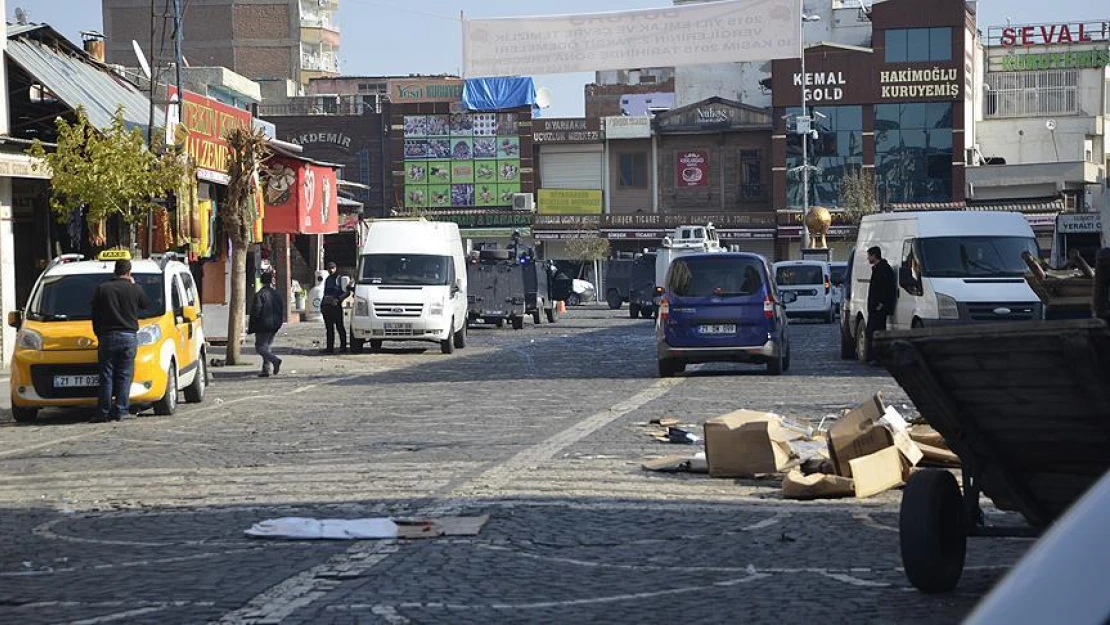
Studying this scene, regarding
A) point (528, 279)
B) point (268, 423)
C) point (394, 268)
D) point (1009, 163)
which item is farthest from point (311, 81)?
point (268, 423)

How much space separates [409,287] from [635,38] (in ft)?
34.9

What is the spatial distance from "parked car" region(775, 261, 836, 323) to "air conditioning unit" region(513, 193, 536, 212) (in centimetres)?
4186

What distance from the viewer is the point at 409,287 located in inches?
1342

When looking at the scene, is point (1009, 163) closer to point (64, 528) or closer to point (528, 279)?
point (528, 279)

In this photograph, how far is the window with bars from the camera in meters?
94.4

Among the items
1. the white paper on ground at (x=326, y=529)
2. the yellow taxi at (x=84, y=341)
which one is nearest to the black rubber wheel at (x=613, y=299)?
the yellow taxi at (x=84, y=341)

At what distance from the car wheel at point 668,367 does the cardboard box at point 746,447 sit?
39.3 feet

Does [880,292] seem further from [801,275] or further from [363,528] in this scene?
[801,275]

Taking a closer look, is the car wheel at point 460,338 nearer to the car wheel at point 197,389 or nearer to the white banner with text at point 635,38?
the white banner with text at point 635,38

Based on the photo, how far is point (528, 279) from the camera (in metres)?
50.2

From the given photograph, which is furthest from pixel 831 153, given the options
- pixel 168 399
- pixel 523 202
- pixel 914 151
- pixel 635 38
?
pixel 168 399

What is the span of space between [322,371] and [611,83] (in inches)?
3203

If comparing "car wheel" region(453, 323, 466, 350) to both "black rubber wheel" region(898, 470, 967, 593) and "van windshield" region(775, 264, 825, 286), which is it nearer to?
"van windshield" region(775, 264, 825, 286)

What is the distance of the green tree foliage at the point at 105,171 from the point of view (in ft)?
87.8
